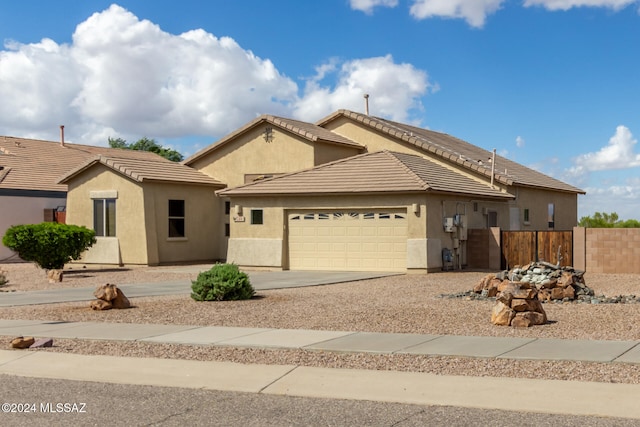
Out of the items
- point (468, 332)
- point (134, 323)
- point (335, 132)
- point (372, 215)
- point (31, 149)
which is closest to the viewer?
point (468, 332)

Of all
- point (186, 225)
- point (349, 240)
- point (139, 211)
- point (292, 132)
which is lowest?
point (349, 240)

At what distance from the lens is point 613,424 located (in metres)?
7.87

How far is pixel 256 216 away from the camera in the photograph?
3056 centimetres

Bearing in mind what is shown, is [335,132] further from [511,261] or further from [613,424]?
[613,424]

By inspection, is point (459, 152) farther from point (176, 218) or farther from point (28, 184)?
point (28, 184)

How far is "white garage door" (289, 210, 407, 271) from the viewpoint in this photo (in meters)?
28.0

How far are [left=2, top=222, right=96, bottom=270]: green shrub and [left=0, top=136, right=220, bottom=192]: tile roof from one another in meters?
5.64

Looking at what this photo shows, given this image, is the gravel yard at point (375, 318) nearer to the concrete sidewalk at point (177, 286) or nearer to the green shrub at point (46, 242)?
the concrete sidewalk at point (177, 286)

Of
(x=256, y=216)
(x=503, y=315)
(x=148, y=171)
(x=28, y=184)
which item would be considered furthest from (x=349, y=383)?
(x=28, y=184)

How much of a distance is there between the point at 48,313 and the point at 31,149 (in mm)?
27375

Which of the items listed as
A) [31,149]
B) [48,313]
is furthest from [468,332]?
[31,149]

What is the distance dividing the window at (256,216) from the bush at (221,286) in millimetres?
11239

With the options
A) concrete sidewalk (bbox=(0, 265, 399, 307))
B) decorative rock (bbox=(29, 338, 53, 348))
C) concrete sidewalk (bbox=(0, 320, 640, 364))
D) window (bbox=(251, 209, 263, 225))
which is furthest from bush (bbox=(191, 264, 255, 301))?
window (bbox=(251, 209, 263, 225))

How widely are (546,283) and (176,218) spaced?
18048mm
